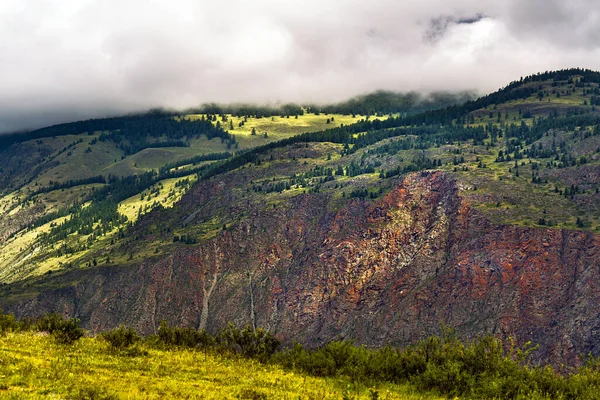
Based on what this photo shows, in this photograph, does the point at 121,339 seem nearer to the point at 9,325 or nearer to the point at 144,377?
the point at 144,377

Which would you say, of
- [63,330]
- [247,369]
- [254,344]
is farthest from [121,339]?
[254,344]

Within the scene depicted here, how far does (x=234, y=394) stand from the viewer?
34.9m

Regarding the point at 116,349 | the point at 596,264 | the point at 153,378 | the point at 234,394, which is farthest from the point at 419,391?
the point at 596,264

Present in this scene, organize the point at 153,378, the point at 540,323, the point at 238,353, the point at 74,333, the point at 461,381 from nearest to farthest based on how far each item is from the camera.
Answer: the point at 153,378 < the point at 461,381 < the point at 74,333 < the point at 238,353 < the point at 540,323

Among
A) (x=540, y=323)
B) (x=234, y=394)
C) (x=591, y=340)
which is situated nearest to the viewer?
(x=234, y=394)

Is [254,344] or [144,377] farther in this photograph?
[254,344]

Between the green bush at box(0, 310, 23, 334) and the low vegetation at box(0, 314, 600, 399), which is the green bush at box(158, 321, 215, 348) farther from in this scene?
the green bush at box(0, 310, 23, 334)

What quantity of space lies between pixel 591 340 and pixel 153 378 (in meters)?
170

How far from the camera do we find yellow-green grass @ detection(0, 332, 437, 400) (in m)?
31.4

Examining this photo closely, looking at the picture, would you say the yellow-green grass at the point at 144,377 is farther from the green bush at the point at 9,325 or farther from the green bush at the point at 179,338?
the green bush at the point at 179,338

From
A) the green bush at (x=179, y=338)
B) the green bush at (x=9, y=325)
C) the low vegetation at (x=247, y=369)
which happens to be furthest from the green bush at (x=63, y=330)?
the green bush at (x=179, y=338)

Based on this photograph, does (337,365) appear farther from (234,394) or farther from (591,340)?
(591,340)

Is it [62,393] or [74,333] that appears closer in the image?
[62,393]

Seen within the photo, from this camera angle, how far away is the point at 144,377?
122ft
